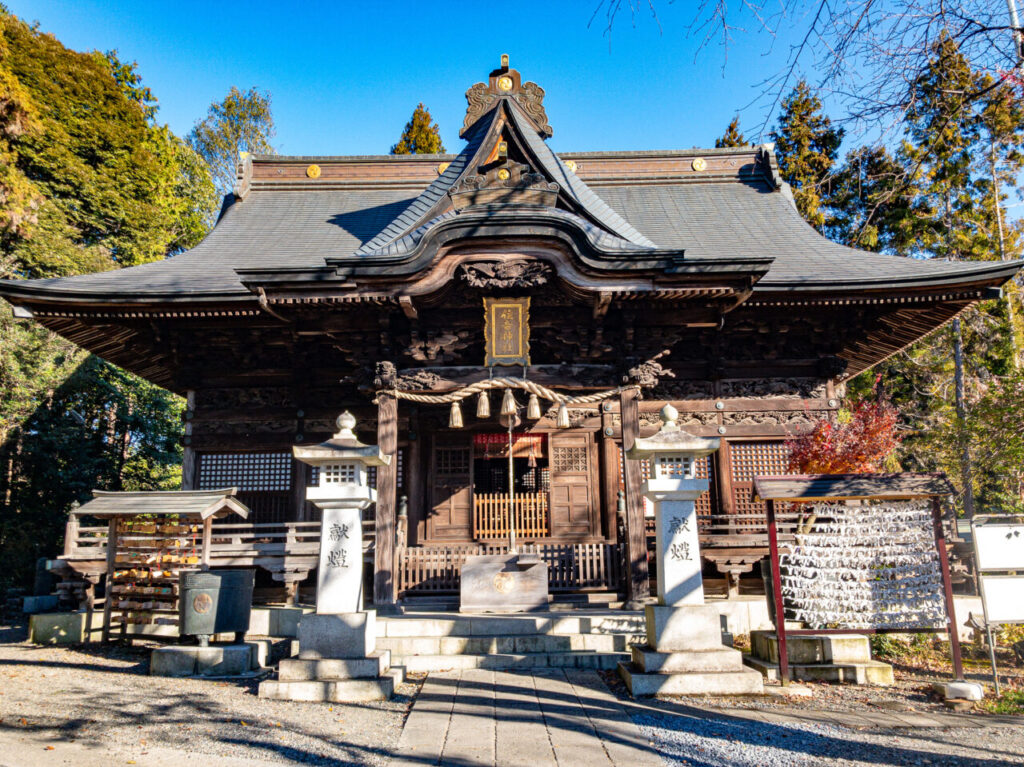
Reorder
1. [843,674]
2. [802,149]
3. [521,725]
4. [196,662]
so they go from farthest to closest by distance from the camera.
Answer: [802,149]
[196,662]
[843,674]
[521,725]

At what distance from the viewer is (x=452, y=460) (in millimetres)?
11578

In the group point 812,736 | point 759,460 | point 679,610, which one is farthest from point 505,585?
point 759,460

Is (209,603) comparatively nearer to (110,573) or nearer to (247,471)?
(110,573)

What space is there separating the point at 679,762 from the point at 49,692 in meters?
5.82

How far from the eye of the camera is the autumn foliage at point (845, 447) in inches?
378

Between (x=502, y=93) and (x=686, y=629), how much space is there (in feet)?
36.1

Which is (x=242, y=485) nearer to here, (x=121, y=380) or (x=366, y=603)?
(x=366, y=603)

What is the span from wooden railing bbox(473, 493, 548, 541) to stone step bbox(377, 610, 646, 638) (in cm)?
335

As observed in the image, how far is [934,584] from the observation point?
20.7ft

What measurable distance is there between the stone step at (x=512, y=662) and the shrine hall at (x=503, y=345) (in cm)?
163

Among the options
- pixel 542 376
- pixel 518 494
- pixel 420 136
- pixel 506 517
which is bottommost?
pixel 506 517

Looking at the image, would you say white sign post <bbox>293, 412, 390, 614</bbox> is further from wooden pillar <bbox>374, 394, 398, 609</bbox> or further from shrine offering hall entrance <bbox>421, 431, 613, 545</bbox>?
shrine offering hall entrance <bbox>421, 431, 613, 545</bbox>

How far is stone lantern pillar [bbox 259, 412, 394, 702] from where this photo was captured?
5926mm

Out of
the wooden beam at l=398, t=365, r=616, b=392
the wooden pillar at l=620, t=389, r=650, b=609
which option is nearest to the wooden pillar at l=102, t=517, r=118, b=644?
the wooden beam at l=398, t=365, r=616, b=392
